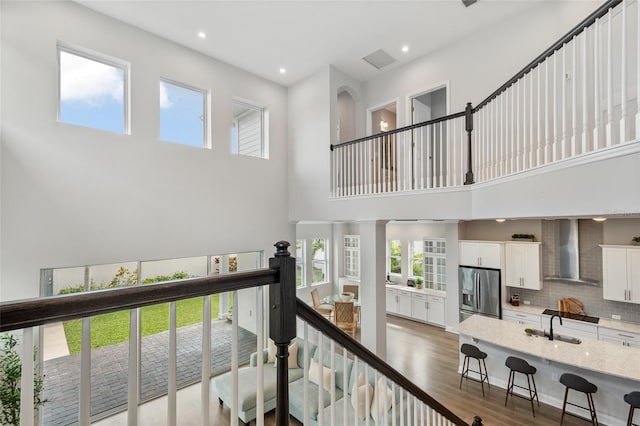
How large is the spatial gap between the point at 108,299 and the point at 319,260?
8981mm

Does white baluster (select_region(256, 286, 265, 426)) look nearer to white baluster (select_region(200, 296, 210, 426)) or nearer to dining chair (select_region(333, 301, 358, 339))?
white baluster (select_region(200, 296, 210, 426))

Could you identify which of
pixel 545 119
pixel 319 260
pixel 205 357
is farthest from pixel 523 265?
pixel 205 357

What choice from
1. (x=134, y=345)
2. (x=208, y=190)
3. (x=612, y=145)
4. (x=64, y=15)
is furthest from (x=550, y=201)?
(x=64, y=15)

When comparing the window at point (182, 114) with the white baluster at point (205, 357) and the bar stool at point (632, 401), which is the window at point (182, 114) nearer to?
the white baluster at point (205, 357)

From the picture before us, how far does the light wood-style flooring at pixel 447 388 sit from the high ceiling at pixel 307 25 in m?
5.13

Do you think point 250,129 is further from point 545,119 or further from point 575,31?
point 575,31

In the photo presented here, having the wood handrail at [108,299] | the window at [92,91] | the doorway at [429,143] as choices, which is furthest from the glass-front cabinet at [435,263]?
the wood handrail at [108,299]

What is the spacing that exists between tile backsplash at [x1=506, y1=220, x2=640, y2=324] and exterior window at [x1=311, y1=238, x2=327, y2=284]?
549 centimetres

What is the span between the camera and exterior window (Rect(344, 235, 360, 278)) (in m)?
9.53

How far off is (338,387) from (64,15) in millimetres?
6373

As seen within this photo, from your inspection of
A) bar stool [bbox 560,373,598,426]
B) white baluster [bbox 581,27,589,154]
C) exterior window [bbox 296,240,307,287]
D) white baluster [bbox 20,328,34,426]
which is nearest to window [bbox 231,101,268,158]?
exterior window [bbox 296,240,307,287]

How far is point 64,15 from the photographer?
3896 millimetres

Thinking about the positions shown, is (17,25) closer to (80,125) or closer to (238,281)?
(80,125)

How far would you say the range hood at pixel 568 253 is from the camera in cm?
570
